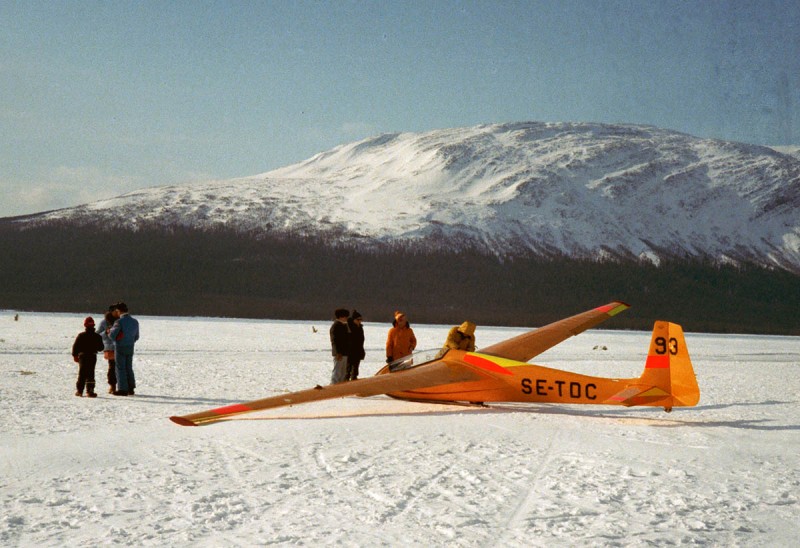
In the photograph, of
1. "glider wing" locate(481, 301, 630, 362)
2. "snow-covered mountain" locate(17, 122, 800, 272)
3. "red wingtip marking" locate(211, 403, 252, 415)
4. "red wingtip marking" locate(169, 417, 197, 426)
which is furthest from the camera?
"snow-covered mountain" locate(17, 122, 800, 272)

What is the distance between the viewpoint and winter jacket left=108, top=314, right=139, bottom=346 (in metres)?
14.6

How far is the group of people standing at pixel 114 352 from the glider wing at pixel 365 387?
14.3ft

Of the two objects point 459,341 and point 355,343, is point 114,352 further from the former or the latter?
point 459,341

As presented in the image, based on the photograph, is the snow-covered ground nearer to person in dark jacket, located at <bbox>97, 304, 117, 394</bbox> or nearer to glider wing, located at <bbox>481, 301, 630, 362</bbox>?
person in dark jacket, located at <bbox>97, 304, 117, 394</bbox>

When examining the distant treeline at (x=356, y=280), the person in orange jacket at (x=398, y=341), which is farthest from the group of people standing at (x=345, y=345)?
the distant treeline at (x=356, y=280)

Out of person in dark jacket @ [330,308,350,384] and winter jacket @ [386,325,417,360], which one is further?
winter jacket @ [386,325,417,360]

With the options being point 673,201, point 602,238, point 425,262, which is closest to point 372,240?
point 425,262

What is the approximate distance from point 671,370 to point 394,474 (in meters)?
5.69

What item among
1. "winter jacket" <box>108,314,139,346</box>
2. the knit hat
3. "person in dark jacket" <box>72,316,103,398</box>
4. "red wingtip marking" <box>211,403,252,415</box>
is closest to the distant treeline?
"winter jacket" <box>108,314,139,346</box>

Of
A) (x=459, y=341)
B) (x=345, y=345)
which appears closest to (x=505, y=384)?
(x=459, y=341)

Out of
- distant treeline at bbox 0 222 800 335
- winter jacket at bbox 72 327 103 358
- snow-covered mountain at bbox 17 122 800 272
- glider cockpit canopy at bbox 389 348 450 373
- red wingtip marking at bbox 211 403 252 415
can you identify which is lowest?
red wingtip marking at bbox 211 403 252 415

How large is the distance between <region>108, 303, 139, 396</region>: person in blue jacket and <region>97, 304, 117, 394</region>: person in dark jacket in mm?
300

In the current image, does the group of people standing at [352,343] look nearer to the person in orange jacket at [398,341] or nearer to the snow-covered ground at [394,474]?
the person in orange jacket at [398,341]

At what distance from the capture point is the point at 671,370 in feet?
37.9
